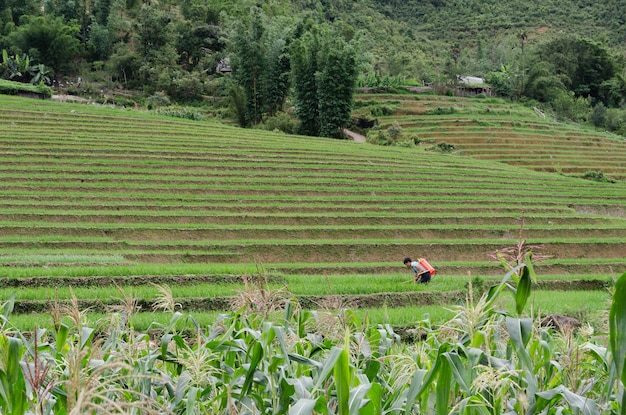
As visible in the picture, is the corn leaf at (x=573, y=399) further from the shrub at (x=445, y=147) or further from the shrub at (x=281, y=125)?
the shrub at (x=281, y=125)

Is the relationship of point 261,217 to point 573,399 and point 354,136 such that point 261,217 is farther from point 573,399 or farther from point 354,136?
point 354,136

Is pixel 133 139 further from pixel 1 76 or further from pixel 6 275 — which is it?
pixel 1 76

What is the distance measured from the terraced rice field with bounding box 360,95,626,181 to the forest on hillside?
561 cm

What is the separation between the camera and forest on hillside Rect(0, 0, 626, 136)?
153ft

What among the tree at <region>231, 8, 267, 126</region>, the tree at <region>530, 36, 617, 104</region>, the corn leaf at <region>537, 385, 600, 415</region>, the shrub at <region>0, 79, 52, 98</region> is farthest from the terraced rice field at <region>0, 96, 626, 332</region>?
the tree at <region>530, 36, 617, 104</region>

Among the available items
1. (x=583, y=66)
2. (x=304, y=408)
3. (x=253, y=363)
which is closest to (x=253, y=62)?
(x=583, y=66)

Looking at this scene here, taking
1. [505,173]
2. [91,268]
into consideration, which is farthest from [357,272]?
[505,173]

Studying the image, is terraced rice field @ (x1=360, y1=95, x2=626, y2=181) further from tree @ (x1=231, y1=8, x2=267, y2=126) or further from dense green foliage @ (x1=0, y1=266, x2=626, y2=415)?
dense green foliage @ (x1=0, y1=266, x2=626, y2=415)

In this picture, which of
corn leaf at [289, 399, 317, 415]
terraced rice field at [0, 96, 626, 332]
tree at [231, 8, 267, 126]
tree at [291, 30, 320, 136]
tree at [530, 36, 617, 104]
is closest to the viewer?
corn leaf at [289, 399, 317, 415]

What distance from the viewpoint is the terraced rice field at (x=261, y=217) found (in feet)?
45.7

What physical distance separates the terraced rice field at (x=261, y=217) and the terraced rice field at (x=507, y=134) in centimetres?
763

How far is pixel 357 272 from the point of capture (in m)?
16.8

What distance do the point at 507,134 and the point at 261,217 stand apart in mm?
33572

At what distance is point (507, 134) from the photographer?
49344 millimetres
